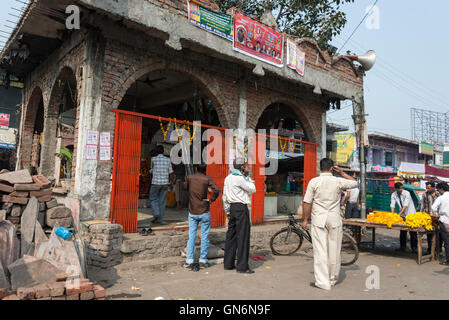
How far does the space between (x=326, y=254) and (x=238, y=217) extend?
5.46 ft

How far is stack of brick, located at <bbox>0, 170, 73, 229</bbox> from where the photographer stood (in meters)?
5.53

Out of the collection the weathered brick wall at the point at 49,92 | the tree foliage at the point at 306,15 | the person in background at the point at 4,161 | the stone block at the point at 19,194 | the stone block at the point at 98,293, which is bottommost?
the stone block at the point at 98,293

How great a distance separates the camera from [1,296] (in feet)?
12.5

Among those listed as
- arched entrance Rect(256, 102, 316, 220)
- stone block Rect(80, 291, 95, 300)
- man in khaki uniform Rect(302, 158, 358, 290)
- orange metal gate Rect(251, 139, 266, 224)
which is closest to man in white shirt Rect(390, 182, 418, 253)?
arched entrance Rect(256, 102, 316, 220)

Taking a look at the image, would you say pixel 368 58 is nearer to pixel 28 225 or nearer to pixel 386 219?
pixel 386 219

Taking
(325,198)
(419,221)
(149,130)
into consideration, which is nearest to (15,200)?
(325,198)

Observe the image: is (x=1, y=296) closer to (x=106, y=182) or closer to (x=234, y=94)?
(x=106, y=182)

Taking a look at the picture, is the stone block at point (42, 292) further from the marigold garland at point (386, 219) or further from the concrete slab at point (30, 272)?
the marigold garland at point (386, 219)

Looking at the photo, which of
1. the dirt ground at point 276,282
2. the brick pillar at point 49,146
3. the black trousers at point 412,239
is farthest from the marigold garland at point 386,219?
the brick pillar at point 49,146

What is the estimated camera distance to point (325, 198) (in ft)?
16.8

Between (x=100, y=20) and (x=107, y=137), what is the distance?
7.59 ft

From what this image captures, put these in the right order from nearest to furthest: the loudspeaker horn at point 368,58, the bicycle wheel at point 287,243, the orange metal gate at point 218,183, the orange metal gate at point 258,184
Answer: the bicycle wheel at point 287,243, the orange metal gate at point 218,183, the orange metal gate at point 258,184, the loudspeaker horn at point 368,58

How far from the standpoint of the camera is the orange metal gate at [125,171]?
263 inches

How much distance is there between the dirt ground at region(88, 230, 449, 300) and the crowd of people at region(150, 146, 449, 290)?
32 cm
